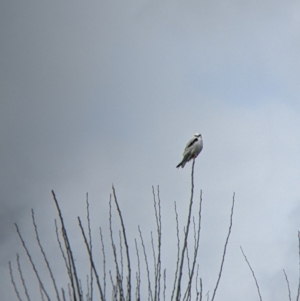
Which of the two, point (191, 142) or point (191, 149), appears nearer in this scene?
point (191, 149)

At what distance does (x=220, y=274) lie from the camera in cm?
594

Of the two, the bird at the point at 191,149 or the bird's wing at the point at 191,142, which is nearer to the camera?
the bird at the point at 191,149

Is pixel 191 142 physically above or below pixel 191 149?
above

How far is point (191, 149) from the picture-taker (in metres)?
20.5

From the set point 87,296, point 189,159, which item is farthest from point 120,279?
point 189,159

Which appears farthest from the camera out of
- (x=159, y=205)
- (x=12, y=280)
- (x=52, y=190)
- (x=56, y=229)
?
(x=159, y=205)

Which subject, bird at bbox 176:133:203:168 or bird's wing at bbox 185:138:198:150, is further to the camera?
bird's wing at bbox 185:138:198:150

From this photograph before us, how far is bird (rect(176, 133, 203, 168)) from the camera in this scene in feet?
67.1

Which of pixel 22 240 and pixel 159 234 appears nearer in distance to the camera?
pixel 22 240

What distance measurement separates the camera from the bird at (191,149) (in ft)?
67.1

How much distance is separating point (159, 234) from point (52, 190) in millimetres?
1675

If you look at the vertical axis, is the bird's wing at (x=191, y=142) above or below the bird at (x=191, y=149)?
above

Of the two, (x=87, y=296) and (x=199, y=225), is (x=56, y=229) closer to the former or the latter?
(x=87, y=296)

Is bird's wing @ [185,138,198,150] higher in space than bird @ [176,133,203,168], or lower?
higher
